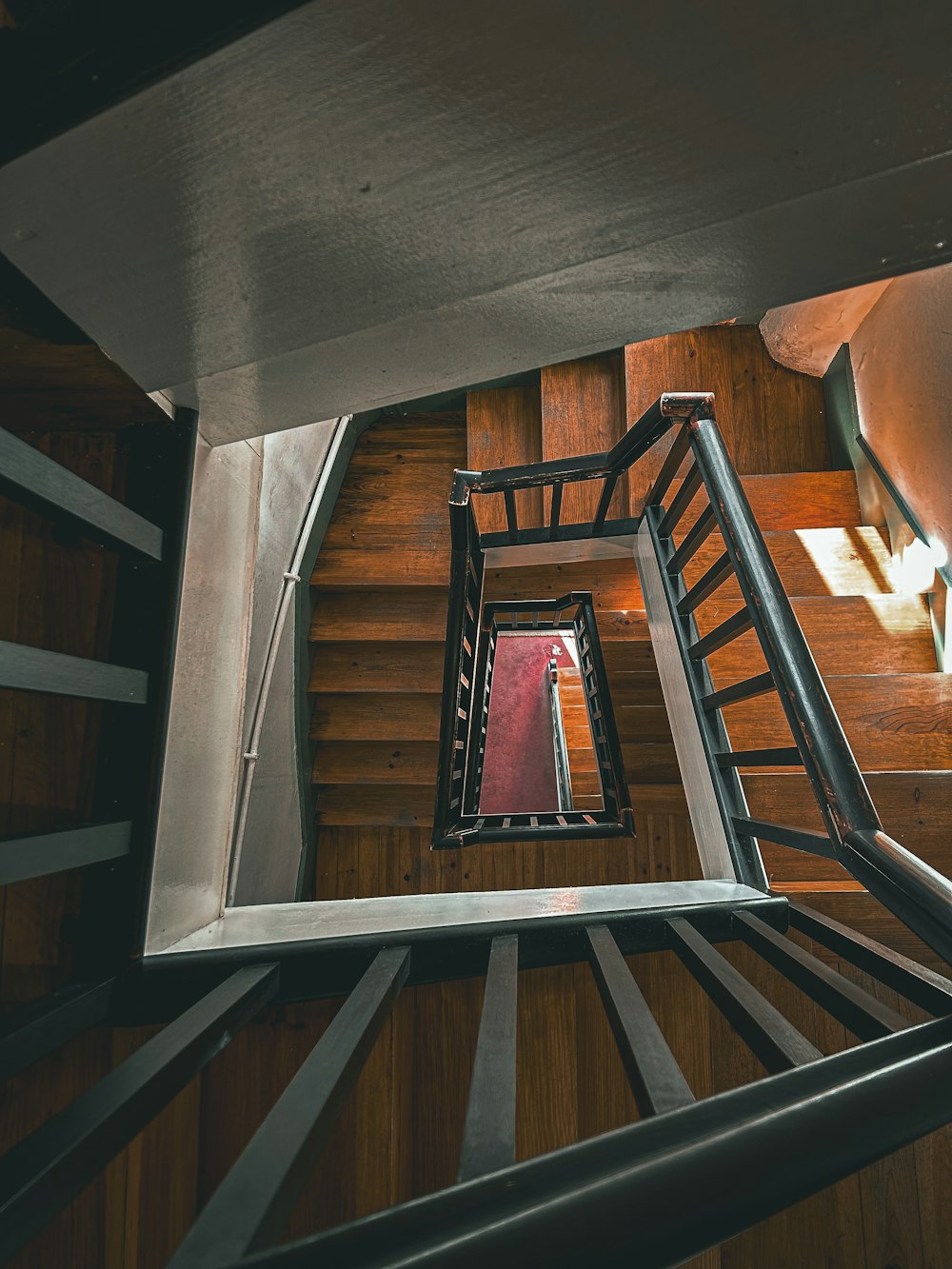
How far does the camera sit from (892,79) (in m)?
0.63

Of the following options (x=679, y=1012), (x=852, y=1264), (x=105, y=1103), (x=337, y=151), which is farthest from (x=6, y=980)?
(x=852, y=1264)

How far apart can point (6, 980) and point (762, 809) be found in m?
1.56

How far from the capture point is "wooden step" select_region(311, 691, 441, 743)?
10.4 ft

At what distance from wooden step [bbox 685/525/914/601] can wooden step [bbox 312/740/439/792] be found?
1474 mm

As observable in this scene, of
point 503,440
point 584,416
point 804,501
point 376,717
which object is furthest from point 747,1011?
point 503,440

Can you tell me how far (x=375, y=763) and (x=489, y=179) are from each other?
2791mm

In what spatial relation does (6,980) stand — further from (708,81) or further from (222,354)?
(708,81)

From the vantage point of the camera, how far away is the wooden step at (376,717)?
3184 millimetres

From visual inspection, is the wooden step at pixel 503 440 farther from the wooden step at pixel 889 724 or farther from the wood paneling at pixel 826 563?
the wooden step at pixel 889 724

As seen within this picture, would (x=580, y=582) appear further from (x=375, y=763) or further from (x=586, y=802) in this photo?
(x=586, y=802)

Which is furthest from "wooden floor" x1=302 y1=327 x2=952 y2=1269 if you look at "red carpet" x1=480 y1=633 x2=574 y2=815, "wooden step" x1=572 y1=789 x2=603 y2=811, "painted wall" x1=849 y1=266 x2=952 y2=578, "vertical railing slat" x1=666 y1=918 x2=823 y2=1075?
"red carpet" x1=480 y1=633 x2=574 y2=815

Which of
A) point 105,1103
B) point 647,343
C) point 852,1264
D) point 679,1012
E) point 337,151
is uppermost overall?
point 647,343

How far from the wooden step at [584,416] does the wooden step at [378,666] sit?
0.88 meters

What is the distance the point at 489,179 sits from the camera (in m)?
0.73
